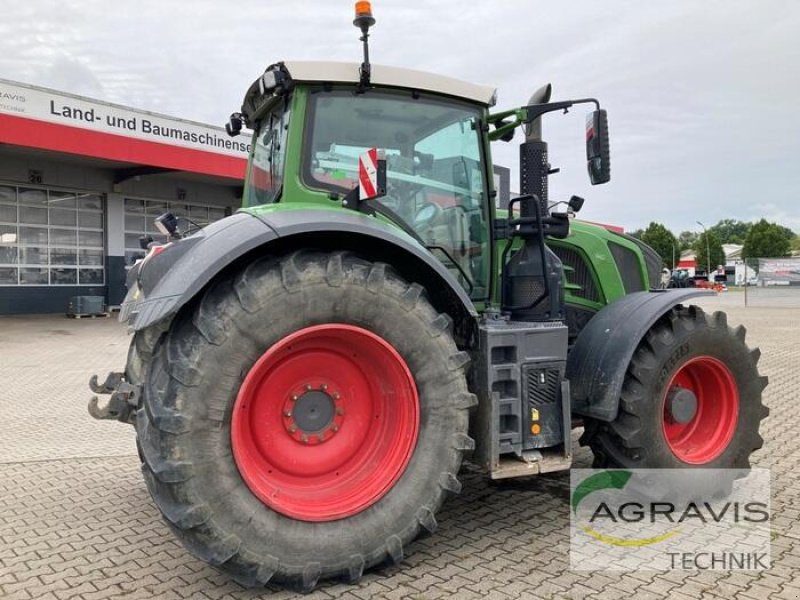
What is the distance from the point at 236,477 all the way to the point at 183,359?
57 centimetres

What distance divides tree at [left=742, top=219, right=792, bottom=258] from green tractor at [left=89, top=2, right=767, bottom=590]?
76.4m

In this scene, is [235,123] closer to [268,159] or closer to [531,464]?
[268,159]

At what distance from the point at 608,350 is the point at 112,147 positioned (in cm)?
1673

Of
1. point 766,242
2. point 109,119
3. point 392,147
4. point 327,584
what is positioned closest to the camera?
point 327,584

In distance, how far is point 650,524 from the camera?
395cm

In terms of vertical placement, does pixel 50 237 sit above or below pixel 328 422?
above

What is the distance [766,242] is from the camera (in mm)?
71438

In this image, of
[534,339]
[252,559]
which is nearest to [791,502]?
[534,339]

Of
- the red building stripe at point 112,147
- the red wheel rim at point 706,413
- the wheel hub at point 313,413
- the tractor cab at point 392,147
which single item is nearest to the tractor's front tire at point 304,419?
the wheel hub at point 313,413

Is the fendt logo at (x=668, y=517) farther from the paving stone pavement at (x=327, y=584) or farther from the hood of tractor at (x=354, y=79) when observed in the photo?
the hood of tractor at (x=354, y=79)

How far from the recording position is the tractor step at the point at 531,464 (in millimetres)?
3530

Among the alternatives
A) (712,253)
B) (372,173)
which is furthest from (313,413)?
(712,253)

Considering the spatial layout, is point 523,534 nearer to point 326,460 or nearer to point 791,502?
point 326,460

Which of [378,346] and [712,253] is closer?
[378,346]
